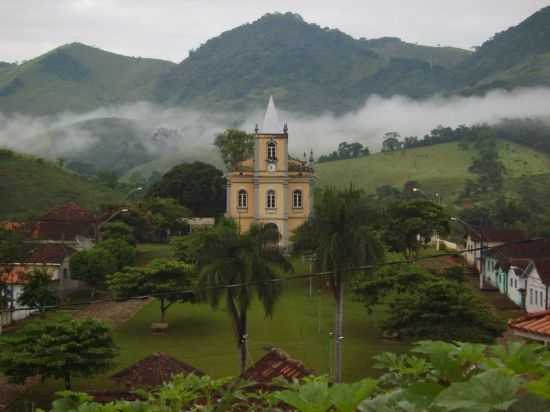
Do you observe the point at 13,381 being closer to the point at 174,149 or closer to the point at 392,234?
the point at 392,234

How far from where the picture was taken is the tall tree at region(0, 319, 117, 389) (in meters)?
19.8

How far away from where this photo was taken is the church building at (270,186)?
2046 inches

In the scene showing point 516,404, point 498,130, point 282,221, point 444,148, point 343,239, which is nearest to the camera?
point 516,404

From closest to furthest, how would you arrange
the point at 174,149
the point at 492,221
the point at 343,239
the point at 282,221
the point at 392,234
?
1. the point at 343,239
2. the point at 392,234
3. the point at 282,221
4. the point at 492,221
5. the point at 174,149

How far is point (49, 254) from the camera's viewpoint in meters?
39.8

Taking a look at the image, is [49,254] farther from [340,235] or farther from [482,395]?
[482,395]

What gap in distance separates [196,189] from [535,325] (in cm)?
5639

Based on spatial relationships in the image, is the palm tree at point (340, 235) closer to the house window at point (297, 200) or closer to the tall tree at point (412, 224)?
the tall tree at point (412, 224)

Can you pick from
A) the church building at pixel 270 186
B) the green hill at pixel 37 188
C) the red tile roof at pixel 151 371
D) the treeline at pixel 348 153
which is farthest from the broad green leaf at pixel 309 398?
the treeline at pixel 348 153

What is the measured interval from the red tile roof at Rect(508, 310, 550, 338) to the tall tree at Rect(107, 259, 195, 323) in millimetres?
19087

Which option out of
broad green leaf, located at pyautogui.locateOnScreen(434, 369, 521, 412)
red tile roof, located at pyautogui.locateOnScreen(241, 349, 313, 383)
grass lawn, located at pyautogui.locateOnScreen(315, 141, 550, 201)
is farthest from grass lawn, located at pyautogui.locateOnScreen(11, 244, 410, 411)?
grass lawn, located at pyautogui.locateOnScreen(315, 141, 550, 201)

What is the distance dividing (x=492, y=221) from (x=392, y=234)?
25.4m

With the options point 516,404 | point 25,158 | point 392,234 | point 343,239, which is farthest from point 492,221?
point 516,404

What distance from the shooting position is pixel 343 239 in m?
22.2
